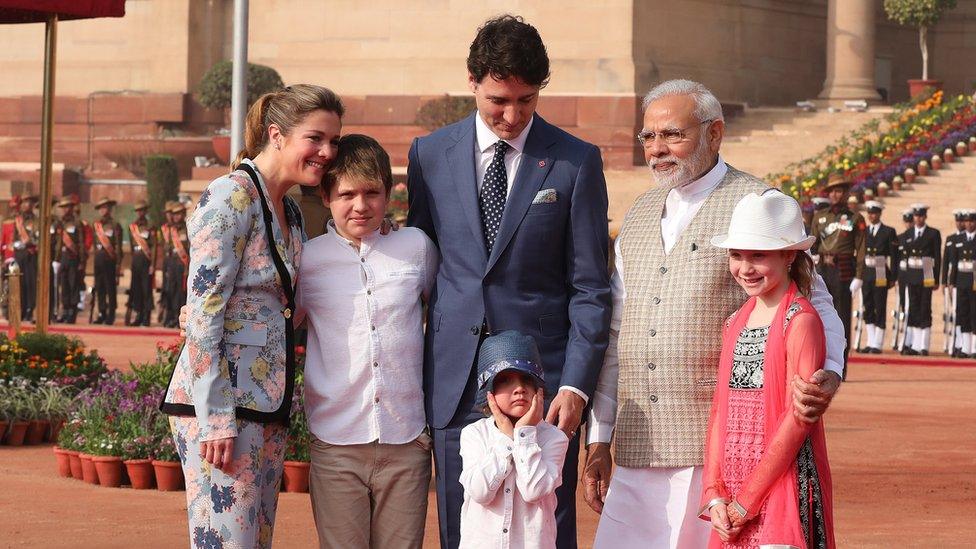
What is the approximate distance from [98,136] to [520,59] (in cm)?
3236

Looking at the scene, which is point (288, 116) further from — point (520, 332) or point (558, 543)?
point (558, 543)

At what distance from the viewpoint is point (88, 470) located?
10016mm

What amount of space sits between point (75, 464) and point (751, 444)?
6.45 m

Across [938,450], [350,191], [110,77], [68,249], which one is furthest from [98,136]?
[350,191]

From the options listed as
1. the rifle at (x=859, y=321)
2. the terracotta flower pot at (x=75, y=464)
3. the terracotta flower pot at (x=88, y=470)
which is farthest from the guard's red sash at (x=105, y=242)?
the terracotta flower pot at (x=88, y=470)

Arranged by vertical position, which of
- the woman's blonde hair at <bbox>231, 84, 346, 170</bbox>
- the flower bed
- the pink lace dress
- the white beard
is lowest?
the pink lace dress

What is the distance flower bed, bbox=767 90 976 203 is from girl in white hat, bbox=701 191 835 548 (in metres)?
20.5

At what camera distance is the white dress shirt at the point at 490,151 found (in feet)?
17.1

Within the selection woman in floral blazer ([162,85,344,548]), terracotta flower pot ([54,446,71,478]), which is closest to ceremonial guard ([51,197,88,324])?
terracotta flower pot ([54,446,71,478])

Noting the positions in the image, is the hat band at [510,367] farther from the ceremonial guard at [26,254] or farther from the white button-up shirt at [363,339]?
the ceremonial guard at [26,254]

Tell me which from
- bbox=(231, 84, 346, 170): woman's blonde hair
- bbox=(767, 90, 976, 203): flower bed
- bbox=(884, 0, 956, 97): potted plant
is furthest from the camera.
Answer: bbox=(884, 0, 956, 97): potted plant

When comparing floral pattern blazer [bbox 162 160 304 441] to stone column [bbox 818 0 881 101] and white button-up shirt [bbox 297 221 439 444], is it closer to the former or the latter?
white button-up shirt [bbox 297 221 439 444]

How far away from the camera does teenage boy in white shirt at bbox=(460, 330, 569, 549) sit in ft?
16.0

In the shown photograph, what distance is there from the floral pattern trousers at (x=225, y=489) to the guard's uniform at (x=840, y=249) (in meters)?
15.1
